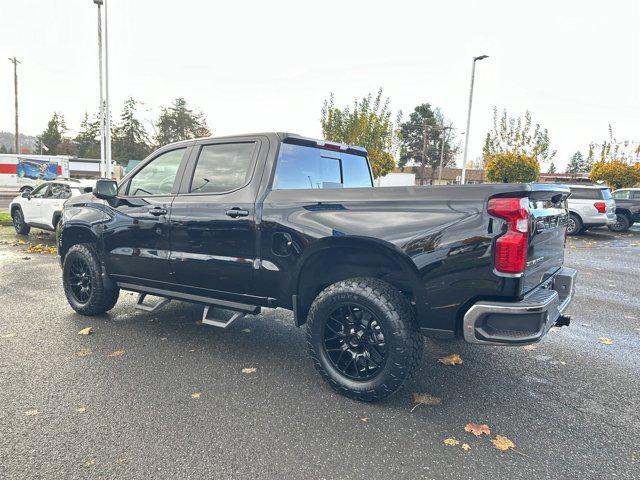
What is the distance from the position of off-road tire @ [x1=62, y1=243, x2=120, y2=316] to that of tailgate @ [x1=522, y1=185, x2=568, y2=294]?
13.9 feet

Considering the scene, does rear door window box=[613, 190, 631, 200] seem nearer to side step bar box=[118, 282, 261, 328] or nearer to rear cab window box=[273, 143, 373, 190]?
rear cab window box=[273, 143, 373, 190]

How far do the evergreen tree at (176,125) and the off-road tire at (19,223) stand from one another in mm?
61036

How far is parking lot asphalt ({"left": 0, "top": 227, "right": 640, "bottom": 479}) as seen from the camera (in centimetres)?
242

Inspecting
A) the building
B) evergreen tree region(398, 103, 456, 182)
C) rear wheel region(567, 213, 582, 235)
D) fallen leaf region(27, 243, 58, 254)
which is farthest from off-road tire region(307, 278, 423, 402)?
the building

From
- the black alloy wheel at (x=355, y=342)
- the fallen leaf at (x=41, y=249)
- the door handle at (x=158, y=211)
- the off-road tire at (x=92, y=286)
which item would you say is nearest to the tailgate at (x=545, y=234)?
the black alloy wheel at (x=355, y=342)

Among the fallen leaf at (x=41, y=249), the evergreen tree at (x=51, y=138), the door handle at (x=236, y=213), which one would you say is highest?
the evergreen tree at (x=51, y=138)

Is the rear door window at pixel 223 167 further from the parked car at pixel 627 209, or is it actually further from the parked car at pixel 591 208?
the parked car at pixel 627 209

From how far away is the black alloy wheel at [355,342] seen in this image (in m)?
3.08

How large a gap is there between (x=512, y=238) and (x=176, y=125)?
75.3 m

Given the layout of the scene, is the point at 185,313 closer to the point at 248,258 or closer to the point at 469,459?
the point at 248,258

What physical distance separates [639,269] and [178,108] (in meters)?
73.4

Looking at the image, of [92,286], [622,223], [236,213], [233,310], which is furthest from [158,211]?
[622,223]

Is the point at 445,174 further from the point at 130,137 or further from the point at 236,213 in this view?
the point at 236,213

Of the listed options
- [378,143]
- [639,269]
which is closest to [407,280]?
[639,269]
